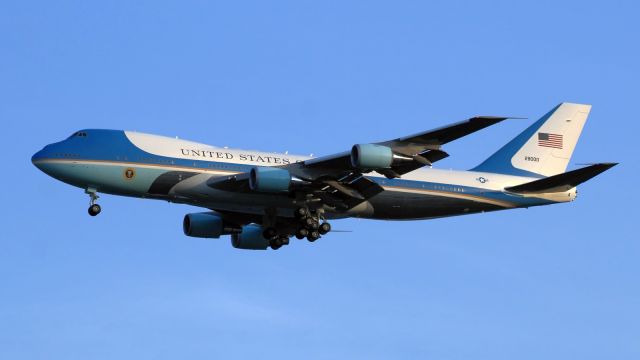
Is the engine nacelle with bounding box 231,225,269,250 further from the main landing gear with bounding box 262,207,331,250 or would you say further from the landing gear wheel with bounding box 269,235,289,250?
the main landing gear with bounding box 262,207,331,250

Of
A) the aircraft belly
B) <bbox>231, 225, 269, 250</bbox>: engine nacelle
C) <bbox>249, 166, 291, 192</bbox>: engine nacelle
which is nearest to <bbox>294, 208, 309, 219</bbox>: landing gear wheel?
<bbox>249, 166, 291, 192</bbox>: engine nacelle

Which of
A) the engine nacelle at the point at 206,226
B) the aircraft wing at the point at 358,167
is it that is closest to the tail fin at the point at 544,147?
the aircraft wing at the point at 358,167

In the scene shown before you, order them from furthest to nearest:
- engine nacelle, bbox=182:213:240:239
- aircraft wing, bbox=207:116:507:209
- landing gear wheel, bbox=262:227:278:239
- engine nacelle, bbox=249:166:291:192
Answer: engine nacelle, bbox=182:213:240:239 → landing gear wheel, bbox=262:227:278:239 → engine nacelle, bbox=249:166:291:192 → aircraft wing, bbox=207:116:507:209

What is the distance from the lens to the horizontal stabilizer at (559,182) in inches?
2040

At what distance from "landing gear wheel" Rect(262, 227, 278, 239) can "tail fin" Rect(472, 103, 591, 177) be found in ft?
34.2

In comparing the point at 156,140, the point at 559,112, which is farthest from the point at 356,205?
the point at 559,112

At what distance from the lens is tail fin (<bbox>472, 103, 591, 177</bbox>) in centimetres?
5784

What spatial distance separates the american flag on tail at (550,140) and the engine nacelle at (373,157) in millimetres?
13340

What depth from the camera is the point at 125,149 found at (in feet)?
166

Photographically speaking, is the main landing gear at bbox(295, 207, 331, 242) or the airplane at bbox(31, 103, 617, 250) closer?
the airplane at bbox(31, 103, 617, 250)

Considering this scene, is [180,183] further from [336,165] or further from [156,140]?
[336,165]

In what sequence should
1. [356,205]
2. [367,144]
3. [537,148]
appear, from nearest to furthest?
[367,144], [356,205], [537,148]

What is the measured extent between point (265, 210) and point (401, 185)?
21.0ft

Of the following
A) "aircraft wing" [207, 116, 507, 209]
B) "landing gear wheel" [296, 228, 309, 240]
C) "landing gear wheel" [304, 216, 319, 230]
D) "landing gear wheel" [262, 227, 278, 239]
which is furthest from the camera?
"landing gear wheel" [262, 227, 278, 239]
